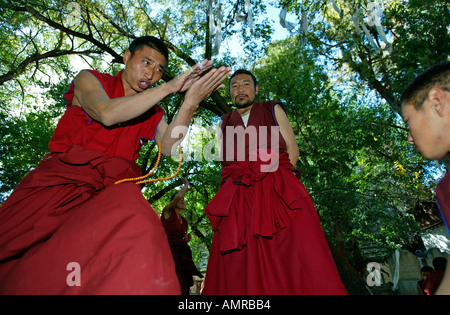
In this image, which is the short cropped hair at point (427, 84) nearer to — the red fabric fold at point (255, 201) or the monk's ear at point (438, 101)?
the monk's ear at point (438, 101)

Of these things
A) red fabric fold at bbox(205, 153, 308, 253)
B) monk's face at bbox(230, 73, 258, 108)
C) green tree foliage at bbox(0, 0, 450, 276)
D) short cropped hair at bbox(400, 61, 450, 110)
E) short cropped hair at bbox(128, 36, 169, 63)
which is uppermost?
green tree foliage at bbox(0, 0, 450, 276)

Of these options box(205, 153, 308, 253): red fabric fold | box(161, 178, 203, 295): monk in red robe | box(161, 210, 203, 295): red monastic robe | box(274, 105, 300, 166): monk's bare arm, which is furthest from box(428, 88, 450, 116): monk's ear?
box(161, 210, 203, 295): red monastic robe

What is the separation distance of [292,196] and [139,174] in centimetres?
123

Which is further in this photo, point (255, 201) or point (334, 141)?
point (334, 141)

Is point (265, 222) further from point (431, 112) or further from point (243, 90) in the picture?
point (243, 90)

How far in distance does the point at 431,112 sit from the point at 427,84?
176mm

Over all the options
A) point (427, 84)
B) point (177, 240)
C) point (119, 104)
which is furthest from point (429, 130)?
point (177, 240)

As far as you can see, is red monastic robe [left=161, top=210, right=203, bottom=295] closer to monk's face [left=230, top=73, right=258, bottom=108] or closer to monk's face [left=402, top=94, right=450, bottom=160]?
monk's face [left=230, top=73, right=258, bottom=108]

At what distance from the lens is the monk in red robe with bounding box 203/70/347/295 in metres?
2.04

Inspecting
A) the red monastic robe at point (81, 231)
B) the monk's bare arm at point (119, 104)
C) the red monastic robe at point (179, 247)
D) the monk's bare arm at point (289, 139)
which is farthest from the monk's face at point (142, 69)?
the red monastic robe at point (179, 247)

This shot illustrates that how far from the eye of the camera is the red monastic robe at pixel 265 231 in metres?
2.02

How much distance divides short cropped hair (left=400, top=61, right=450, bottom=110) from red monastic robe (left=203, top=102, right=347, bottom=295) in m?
1.00

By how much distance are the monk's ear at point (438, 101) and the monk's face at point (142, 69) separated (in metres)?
1.72

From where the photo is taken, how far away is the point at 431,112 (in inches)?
63.8
